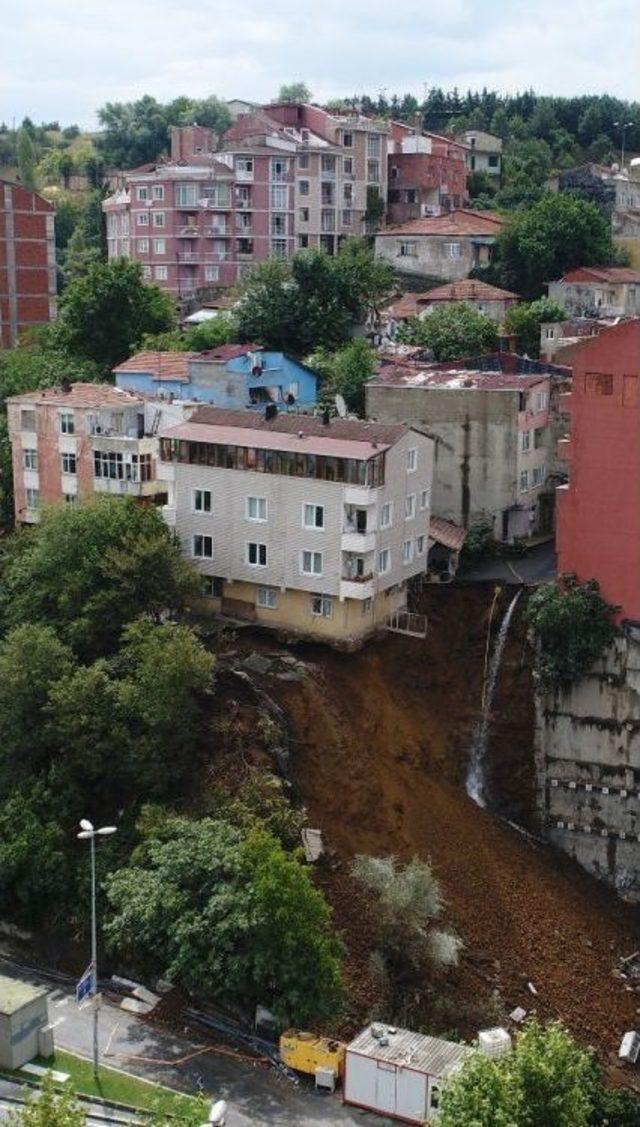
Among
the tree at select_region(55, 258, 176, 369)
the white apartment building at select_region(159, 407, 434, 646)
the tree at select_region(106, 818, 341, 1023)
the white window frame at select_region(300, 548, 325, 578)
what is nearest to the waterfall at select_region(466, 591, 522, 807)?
the white apartment building at select_region(159, 407, 434, 646)

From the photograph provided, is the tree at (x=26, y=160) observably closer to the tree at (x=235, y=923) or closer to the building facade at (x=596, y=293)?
the building facade at (x=596, y=293)

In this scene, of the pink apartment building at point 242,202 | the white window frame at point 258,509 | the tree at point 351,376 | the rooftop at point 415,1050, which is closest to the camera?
the rooftop at point 415,1050

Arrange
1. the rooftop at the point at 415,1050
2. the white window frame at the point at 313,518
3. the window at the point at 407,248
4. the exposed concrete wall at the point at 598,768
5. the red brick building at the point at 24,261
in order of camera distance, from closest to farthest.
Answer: the rooftop at the point at 415,1050, the white window frame at the point at 313,518, the exposed concrete wall at the point at 598,768, the window at the point at 407,248, the red brick building at the point at 24,261

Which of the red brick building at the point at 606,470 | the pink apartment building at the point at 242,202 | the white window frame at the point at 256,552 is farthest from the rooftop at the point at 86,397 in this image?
the pink apartment building at the point at 242,202

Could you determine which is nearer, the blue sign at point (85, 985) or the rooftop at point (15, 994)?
the blue sign at point (85, 985)

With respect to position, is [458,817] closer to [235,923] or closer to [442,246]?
[235,923]

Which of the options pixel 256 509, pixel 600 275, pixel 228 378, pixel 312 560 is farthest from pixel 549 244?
pixel 312 560

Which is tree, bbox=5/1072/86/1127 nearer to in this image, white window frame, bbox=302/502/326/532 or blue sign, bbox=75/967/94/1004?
blue sign, bbox=75/967/94/1004
